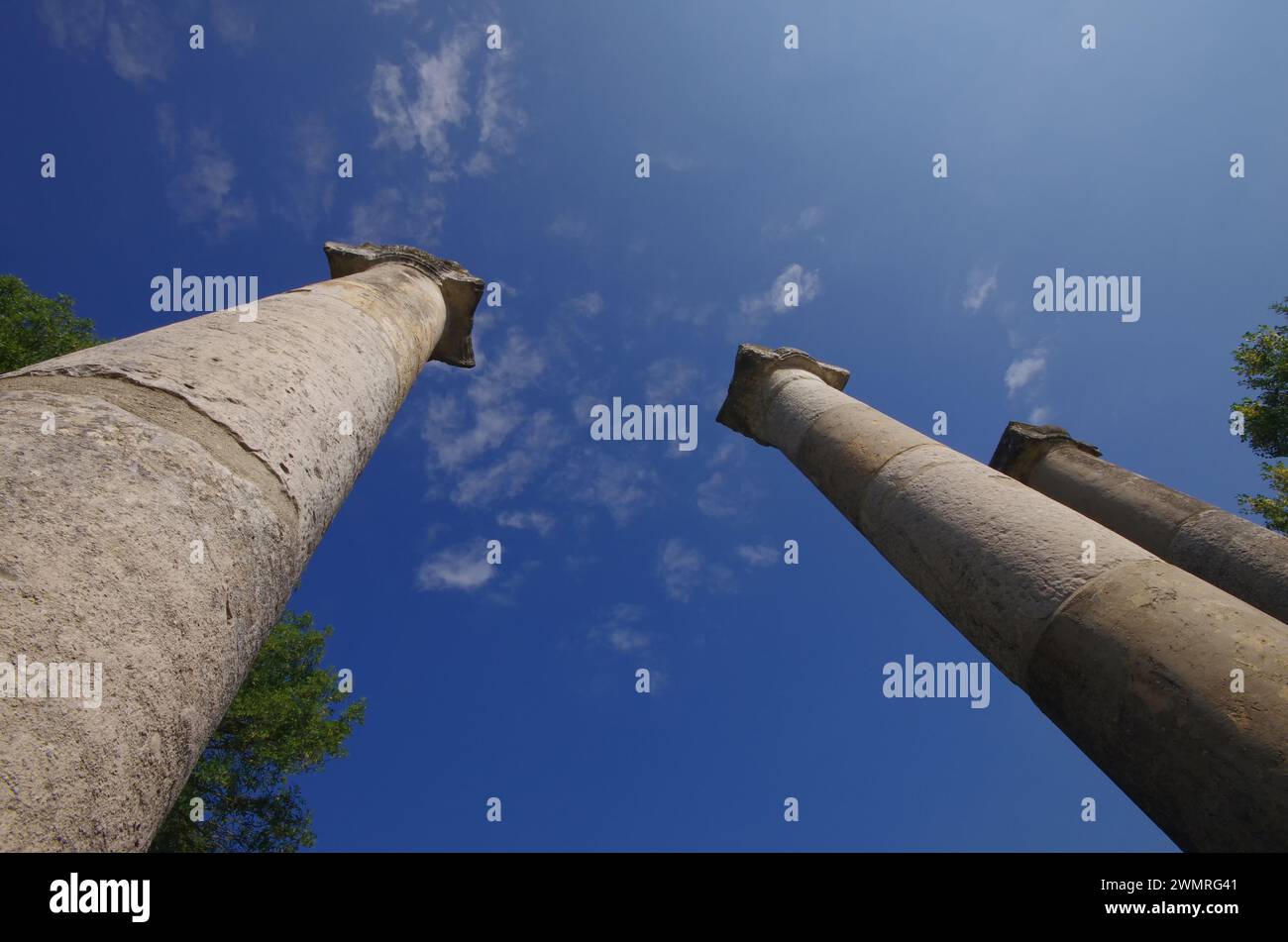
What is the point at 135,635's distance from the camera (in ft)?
6.55

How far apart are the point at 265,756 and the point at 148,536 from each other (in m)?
14.0

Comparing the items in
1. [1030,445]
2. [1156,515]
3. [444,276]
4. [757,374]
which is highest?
[444,276]

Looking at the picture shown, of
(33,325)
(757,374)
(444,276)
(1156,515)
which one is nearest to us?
(444,276)

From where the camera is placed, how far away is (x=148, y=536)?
2.19m

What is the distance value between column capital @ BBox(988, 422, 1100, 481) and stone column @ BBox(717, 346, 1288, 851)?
5187 mm

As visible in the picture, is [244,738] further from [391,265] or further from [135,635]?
[135,635]

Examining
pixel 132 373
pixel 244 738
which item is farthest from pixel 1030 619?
pixel 244 738

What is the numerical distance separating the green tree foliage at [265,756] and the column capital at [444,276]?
777cm

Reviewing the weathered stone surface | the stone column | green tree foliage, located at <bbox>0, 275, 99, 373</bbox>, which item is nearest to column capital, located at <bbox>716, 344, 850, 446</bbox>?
the stone column

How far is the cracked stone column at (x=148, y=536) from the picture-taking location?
173 cm

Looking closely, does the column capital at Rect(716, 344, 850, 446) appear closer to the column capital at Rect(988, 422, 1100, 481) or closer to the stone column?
the column capital at Rect(988, 422, 1100, 481)

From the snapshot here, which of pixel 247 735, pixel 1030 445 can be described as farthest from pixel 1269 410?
pixel 247 735

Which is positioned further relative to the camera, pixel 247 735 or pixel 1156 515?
pixel 247 735

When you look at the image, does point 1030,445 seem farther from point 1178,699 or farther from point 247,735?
point 247,735
